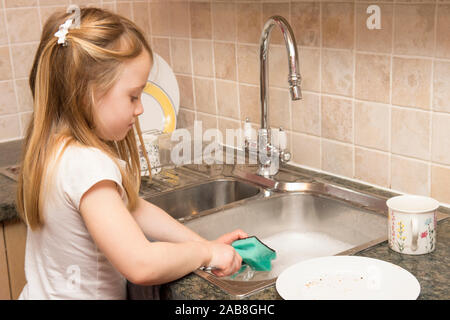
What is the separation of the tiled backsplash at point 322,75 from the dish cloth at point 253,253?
1.37ft

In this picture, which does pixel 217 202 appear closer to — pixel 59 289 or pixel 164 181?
pixel 164 181

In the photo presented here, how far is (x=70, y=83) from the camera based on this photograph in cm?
107

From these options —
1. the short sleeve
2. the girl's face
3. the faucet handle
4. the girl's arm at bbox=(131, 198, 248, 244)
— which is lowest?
the girl's arm at bbox=(131, 198, 248, 244)

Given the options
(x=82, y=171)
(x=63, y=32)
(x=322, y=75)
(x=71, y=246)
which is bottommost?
(x=71, y=246)

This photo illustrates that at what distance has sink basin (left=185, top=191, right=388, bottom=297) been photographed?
1.42 m

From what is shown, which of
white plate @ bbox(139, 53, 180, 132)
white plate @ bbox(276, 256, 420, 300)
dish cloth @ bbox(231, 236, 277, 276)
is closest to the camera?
white plate @ bbox(276, 256, 420, 300)

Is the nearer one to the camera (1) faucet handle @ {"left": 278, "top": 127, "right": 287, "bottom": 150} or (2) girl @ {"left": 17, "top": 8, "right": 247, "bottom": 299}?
(2) girl @ {"left": 17, "top": 8, "right": 247, "bottom": 299}

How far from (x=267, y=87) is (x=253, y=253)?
515 mm

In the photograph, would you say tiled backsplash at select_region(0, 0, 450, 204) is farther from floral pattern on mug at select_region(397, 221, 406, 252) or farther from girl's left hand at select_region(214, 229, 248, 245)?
girl's left hand at select_region(214, 229, 248, 245)

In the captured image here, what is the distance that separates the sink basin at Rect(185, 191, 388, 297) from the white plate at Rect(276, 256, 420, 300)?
0.86ft

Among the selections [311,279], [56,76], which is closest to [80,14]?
[56,76]

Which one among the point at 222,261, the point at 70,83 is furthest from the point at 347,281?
the point at 70,83

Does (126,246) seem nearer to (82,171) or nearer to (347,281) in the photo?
→ (82,171)

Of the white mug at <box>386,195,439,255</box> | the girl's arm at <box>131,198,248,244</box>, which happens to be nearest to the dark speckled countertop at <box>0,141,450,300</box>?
the white mug at <box>386,195,439,255</box>
